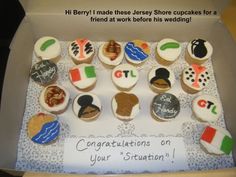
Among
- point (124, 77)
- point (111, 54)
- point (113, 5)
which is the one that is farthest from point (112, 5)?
point (124, 77)

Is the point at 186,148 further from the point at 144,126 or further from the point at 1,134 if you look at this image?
the point at 1,134

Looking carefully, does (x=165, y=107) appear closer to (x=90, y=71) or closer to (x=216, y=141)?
(x=216, y=141)

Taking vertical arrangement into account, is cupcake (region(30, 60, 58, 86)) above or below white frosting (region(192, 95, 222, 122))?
above

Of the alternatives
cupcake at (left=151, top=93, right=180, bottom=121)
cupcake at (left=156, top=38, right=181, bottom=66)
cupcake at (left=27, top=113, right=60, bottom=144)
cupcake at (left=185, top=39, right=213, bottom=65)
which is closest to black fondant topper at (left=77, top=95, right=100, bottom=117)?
cupcake at (left=27, top=113, right=60, bottom=144)

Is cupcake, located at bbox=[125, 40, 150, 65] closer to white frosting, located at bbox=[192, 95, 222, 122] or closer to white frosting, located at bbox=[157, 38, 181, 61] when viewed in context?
white frosting, located at bbox=[157, 38, 181, 61]

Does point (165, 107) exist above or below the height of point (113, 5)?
below

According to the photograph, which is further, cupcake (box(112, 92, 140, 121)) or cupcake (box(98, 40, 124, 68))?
cupcake (box(98, 40, 124, 68))

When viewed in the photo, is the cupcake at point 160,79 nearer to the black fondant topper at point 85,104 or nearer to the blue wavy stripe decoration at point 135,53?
the blue wavy stripe decoration at point 135,53

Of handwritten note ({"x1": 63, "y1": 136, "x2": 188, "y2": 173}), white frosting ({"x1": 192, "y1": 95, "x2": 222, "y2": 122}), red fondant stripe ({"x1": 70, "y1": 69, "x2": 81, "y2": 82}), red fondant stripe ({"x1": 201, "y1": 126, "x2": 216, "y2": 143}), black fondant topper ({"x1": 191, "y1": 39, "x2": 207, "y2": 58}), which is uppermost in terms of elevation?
black fondant topper ({"x1": 191, "y1": 39, "x2": 207, "y2": 58})
